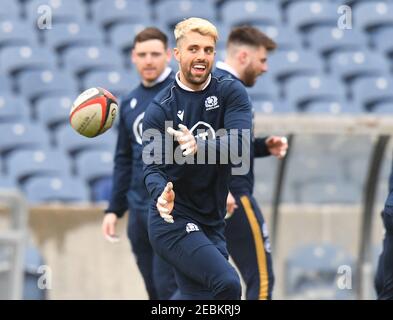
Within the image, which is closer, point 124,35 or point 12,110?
point 12,110

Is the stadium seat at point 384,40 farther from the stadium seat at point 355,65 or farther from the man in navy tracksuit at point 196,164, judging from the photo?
the man in navy tracksuit at point 196,164

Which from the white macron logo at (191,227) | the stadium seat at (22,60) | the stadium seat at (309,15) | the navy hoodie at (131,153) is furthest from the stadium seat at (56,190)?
the white macron logo at (191,227)

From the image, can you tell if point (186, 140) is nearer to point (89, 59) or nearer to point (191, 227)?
point (191, 227)

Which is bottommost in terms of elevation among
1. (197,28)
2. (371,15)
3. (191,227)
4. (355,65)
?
(191,227)

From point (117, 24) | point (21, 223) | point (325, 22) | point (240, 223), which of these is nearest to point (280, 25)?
point (325, 22)

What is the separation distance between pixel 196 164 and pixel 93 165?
18.1 feet

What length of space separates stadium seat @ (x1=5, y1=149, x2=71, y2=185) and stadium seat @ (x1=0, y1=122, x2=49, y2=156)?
223 millimetres

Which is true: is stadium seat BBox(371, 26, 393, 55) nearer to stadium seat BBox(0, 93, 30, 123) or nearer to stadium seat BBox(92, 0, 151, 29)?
stadium seat BBox(92, 0, 151, 29)

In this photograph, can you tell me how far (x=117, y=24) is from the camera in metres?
14.0

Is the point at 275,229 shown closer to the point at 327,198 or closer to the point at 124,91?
the point at 327,198

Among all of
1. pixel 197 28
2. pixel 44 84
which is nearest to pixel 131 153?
pixel 197 28

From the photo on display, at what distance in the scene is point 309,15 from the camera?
47.1 ft

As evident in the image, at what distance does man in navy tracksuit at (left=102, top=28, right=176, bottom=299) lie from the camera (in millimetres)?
8125

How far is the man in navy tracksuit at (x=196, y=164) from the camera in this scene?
21.4ft
